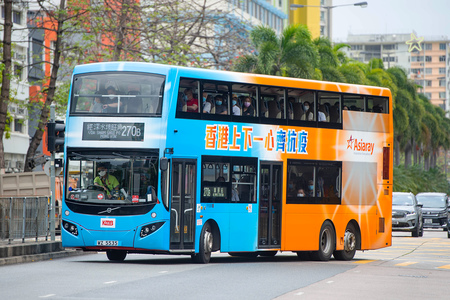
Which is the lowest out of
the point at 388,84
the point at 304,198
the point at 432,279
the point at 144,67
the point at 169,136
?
the point at 432,279

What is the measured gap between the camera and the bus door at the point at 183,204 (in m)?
17.6

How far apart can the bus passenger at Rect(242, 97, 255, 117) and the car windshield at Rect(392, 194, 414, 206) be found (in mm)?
19621

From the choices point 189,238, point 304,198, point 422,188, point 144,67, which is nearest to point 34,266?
point 189,238

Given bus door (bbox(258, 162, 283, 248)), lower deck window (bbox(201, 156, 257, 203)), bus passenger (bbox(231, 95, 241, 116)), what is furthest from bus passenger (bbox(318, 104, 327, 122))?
bus passenger (bbox(231, 95, 241, 116))

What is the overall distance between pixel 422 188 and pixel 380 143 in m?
61.0

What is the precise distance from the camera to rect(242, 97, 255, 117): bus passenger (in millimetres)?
18980

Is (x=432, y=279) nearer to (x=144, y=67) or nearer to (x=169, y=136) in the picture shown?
(x=169, y=136)

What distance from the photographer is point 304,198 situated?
20250 mm

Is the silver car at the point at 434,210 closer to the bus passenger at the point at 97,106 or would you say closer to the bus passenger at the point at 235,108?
the bus passenger at the point at 235,108

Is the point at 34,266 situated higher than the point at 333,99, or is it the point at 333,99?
the point at 333,99

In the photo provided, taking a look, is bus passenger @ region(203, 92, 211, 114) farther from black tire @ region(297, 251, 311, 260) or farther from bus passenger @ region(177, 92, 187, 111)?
black tire @ region(297, 251, 311, 260)

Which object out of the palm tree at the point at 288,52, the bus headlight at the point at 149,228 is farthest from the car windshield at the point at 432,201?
the bus headlight at the point at 149,228

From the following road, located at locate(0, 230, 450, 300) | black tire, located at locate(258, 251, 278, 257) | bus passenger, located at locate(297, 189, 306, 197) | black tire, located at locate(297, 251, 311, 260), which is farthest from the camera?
black tire, located at locate(258, 251, 278, 257)

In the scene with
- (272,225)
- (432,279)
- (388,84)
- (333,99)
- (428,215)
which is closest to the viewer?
(432,279)
